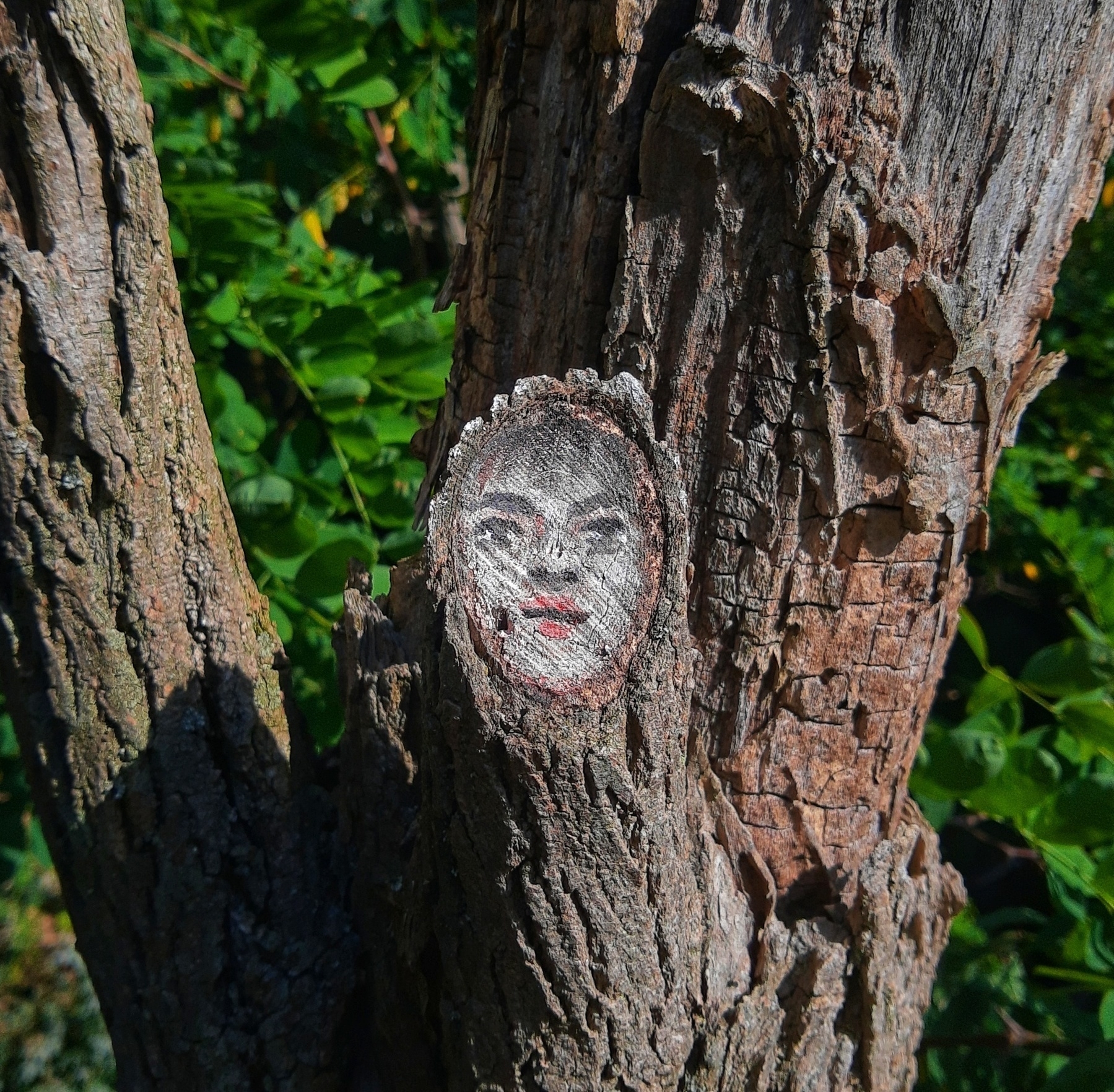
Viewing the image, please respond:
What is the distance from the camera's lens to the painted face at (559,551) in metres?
0.88

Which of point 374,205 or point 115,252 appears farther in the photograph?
point 374,205

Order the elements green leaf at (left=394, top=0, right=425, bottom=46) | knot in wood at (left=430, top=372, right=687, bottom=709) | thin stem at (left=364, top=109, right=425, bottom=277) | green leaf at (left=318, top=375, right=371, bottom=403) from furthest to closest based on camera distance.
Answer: thin stem at (left=364, top=109, right=425, bottom=277), green leaf at (left=394, top=0, right=425, bottom=46), green leaf at (left=318, top=375, right=371, bottom=403), knot in wood at (left=430, top=372, right=687, bottom=709)

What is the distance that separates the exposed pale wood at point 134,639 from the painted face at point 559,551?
454mm

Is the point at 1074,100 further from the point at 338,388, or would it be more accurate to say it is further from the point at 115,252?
the point at 338,388

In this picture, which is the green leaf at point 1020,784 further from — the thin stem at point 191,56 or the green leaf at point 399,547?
the thin stem at point 191,56

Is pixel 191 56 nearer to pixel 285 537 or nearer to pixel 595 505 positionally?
pixel 285 537

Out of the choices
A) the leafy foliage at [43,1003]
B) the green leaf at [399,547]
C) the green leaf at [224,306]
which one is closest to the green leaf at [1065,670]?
the green leaf at [399,547]

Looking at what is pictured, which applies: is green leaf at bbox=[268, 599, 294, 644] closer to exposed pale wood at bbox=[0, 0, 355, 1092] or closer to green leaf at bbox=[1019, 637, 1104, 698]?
exposed pale wood at bbox=[0, 0, 355, 1092]

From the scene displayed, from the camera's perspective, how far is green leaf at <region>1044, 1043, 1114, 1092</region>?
4.74 ft

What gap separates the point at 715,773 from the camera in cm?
117

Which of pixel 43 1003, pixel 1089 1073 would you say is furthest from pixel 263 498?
pixel 43 1003

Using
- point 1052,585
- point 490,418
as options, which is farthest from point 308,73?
point 1052,585

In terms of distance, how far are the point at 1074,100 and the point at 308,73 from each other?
5.19 feet

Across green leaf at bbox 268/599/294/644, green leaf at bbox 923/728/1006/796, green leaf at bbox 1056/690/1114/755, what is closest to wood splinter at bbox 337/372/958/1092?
green leaf at bbox 923/728/1006/796
